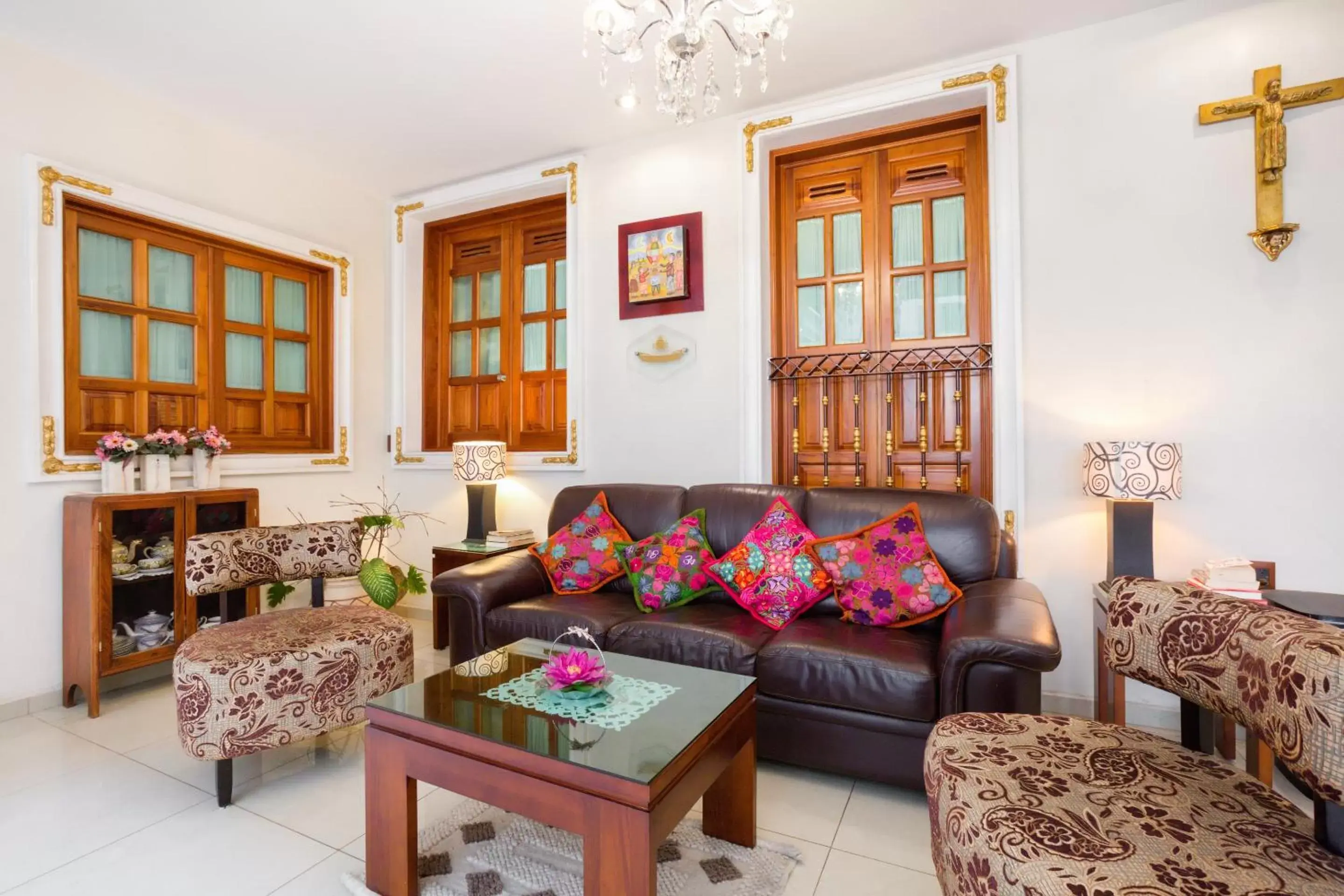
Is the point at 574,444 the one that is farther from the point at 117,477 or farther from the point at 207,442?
the point at 117,477

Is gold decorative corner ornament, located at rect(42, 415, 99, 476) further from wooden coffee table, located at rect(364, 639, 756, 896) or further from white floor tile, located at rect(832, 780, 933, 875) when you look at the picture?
white floor tile, located at rect(832, 780, 933, 875)

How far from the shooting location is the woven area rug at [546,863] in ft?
4.91

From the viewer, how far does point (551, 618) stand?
2.39 meters

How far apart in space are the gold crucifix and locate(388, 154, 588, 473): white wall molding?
115 inches

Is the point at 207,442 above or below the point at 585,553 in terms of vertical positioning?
above

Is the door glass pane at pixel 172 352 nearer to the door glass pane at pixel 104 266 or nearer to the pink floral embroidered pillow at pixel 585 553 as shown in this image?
the door glass pane at pixel 104 266

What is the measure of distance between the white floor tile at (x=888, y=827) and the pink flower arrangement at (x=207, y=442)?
3.15 meters

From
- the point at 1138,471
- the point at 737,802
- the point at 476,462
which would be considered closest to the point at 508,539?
the point at 476,462

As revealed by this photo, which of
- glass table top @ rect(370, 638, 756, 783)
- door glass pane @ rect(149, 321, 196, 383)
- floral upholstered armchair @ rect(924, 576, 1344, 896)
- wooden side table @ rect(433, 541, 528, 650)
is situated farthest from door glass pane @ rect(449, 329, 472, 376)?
floral upholstered armchair @ rect(924, 576, 1344, 896)

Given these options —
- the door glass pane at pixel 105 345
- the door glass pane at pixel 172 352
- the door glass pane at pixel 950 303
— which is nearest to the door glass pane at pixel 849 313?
the door glass pane at pixel 950 303

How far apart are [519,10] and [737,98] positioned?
42.0 inches

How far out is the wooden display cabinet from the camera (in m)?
2.56

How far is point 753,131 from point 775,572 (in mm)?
2180

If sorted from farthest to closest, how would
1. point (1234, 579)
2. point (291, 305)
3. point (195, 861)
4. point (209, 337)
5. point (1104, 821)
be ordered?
point (291, 305), point (209, 337), point (1234, 579), point (195, 861), point (1104, 821)
